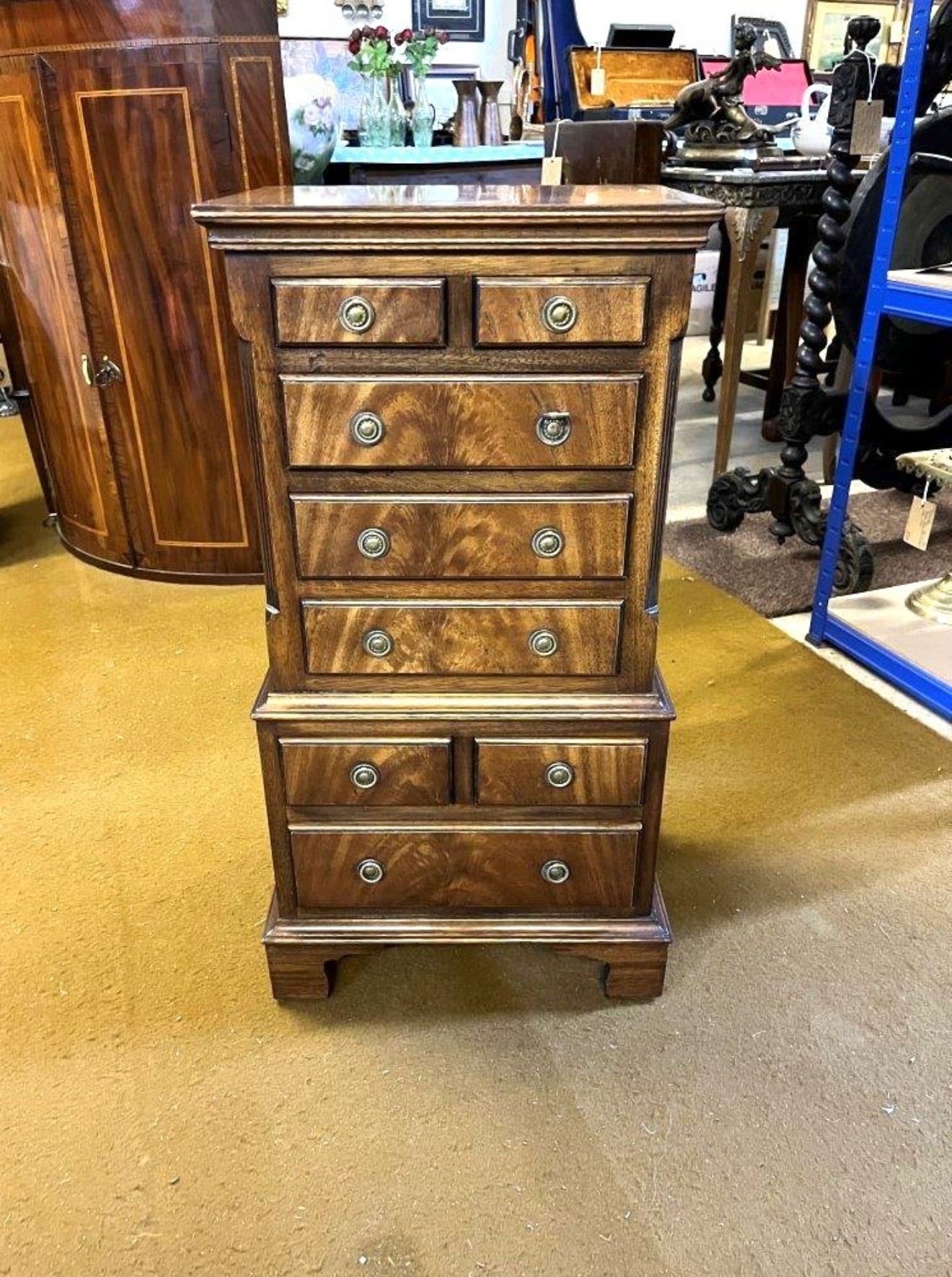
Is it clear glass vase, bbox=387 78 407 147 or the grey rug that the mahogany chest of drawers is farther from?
clear glass vase, bbox=387 78 407 147

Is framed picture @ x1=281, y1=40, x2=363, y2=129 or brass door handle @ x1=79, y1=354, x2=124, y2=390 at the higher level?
framed picture @ x1=281, y1=40, x2=363, y2=129

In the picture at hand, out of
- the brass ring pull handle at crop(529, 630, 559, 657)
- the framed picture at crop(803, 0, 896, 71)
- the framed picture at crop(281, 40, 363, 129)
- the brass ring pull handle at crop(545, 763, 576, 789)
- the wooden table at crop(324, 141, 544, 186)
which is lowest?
the brass ring pull handle at crop(545, 763, 576, 789)

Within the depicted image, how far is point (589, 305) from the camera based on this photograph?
112 centimetres

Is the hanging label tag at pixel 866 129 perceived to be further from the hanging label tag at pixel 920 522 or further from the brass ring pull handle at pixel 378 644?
the brass ring pull handle at pixel 378 644

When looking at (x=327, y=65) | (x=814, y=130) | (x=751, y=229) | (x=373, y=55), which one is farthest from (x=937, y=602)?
(x=327, y=65)

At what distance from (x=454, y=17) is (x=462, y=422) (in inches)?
199

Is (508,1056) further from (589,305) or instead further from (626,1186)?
(589,305)

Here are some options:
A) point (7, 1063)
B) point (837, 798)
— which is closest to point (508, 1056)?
point (7, 1063)

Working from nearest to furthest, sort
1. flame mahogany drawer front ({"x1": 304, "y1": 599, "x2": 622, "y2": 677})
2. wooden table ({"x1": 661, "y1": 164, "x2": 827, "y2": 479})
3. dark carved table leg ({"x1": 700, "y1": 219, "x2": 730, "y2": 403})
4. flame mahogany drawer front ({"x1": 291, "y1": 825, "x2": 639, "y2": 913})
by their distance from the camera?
flame mahogany drawer front ({"x1": 304, "y1": 599, "x2": 622, "y2": 677}), flame mahogany drawer front ({"x1": 291, "y1": 825, "x2": 639, "y2": 913}), wooden table ({"x1": 661, "y1": 164, "x2": 827, "y2": 479}), dark carved table leg ({"x1": 700, "y1": 219, "x2": 730, "y2": 403})

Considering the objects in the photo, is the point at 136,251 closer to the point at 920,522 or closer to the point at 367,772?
the point at 367,772

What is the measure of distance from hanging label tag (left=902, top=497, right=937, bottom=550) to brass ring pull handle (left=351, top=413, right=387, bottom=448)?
63.9 inches

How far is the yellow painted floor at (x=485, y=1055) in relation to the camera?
1.20 metres

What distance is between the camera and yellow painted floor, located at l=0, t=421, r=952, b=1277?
120 centimetres

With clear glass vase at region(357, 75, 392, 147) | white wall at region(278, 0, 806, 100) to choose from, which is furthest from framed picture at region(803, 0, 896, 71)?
clear glass vase at region(357, 75, 392, 147)
